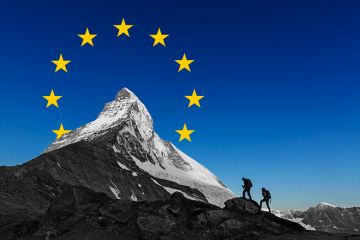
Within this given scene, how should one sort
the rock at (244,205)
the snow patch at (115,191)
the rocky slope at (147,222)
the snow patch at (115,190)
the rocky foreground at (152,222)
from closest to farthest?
the rocky foreground at (152,222) < the rocky slope at (147,222) < the rock at (244,205) < the snow patch at (115,191) < the snow patch at (115,190)

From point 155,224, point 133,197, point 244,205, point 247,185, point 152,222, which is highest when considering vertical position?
point 133,197

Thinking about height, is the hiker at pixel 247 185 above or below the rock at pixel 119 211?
above

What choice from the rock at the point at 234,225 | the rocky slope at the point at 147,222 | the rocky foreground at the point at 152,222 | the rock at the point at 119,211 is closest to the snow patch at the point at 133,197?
the rocky foreground at the point at 152,222

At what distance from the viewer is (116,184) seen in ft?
592

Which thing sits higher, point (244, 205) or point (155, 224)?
point (244, 205)

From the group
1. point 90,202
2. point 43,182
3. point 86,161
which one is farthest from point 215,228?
point 86,161

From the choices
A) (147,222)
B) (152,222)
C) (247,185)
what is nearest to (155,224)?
(152,222)

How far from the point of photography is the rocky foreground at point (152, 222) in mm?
26208

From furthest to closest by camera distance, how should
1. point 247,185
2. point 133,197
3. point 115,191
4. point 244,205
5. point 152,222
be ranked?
point 133,197 → point 115,191 → point 247,185 → point 244,205 → point 152,222

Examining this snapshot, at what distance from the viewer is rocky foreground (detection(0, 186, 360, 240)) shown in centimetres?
2621

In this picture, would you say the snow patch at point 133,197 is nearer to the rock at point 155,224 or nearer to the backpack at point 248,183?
the backpack at point 248,183

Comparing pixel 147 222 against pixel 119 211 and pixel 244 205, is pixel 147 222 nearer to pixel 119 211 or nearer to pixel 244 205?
pixel 119 211

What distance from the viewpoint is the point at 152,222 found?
2705 centimetres

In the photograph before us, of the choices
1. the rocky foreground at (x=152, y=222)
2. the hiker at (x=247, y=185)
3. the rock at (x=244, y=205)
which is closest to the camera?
the rocky foreground at (x=152, y=222)
